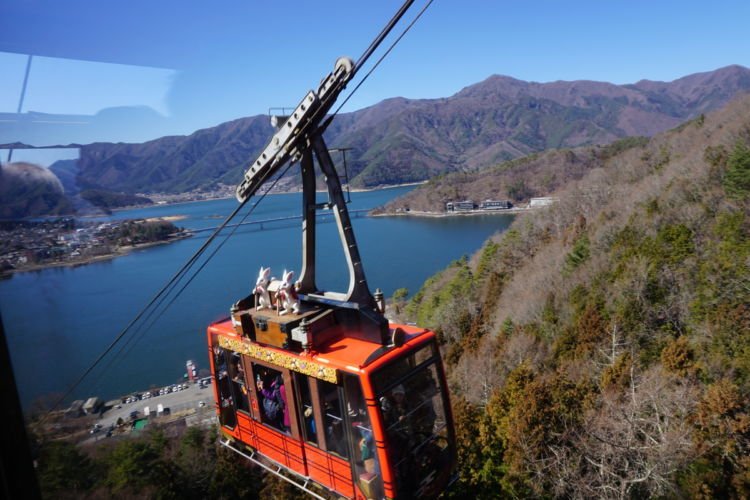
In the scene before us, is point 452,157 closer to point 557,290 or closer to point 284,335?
point 557,290

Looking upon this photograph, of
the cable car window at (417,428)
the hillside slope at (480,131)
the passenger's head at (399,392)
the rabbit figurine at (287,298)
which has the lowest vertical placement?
the cable car window at (417,428)

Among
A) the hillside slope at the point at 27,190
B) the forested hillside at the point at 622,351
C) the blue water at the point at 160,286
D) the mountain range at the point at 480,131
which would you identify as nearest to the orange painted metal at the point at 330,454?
the blue water at the point at 160,286

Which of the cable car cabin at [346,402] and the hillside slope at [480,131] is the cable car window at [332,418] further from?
the hillside slope at [480,131]

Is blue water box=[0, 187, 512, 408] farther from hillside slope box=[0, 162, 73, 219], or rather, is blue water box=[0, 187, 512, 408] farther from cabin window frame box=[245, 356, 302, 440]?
cabin window frame box=[245, 356, 302, 440]

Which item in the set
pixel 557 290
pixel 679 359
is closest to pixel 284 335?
pixel 679 359

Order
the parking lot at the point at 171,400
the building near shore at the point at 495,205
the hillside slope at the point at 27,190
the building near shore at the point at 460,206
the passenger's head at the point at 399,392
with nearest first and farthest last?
the hillside slope at the point at 27,190 → the passenger's head at the point at 399,392 → the parking lot at the point at 171,400 → the building near shore at the point at 495,205 → the building near shore at the point at 460,206
